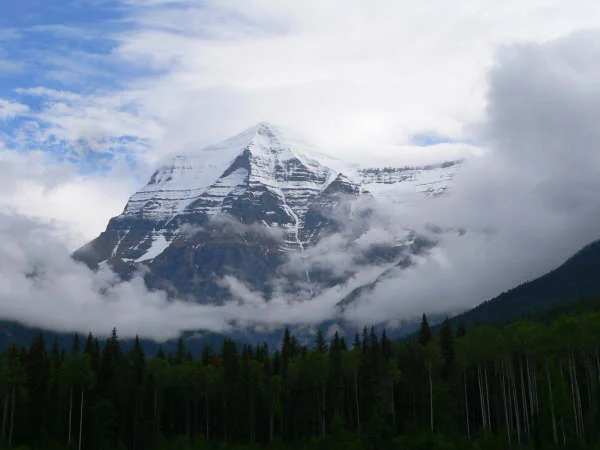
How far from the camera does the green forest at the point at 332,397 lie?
12569cm

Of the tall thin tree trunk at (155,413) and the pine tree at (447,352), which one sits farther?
the pine tree at (447,352)

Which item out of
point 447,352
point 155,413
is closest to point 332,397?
point 447,352

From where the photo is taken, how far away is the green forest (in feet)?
412

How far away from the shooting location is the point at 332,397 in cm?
15175

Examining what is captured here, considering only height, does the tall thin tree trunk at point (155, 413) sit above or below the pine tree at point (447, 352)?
below

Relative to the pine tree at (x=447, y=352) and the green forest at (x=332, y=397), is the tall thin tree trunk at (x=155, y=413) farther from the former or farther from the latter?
the pine tree at (x=447, y=352)

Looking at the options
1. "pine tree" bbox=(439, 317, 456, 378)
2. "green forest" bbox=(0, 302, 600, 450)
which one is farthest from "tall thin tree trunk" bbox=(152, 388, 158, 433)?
"pine tree" bbox=(439, 317, 456, 378)

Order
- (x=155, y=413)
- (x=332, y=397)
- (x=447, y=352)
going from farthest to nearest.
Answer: (x=332, y=397), (x=447, y=352), (x=155, y=413)

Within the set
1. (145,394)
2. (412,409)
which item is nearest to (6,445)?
(145,394)

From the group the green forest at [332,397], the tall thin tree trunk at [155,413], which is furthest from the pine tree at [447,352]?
the tall thin tree trunk at [155,413]

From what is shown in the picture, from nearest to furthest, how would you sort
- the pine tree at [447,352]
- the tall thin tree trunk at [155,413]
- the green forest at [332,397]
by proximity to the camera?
the green forest at [332,397] → the tall thin tree trunk at [155,413] → the pine tree at [447,352]

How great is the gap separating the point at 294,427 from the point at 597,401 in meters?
50.4

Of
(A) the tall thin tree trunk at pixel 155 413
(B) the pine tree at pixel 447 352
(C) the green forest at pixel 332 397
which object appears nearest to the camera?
(C) the green forest at pixel 332 397

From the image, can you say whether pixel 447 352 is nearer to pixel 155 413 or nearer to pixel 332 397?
pixel 332 397
